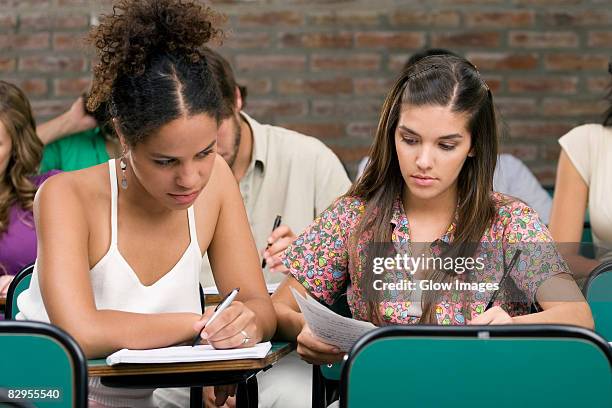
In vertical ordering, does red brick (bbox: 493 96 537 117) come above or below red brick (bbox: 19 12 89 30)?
below

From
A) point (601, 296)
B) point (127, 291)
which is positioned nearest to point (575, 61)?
point (601, 296)

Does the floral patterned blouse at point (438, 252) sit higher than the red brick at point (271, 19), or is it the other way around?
the red brick at point (271, 19)

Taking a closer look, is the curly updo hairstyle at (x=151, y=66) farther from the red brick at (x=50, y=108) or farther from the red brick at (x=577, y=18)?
the red brick at (x=577, y=18)

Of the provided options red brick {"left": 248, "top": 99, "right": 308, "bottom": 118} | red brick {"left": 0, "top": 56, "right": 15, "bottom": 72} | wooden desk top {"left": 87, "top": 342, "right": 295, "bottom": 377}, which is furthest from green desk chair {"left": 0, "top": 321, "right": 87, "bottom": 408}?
red brick {"left": 0, "top": 56, "right": 15, "bottom": 72}

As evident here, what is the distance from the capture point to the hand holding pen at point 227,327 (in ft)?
7.07

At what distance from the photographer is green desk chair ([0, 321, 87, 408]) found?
190 centimetres

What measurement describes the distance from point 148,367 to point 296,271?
0.64 m

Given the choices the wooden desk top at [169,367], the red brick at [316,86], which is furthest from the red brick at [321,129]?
the wooden desk top at [169,367]

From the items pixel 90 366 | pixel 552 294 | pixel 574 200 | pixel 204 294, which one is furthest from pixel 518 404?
pixel 574 200

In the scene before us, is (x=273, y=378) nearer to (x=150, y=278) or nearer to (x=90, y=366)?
(x=150, y=278)

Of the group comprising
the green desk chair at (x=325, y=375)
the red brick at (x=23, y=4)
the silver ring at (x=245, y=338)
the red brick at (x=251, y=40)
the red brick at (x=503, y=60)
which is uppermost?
the red brick at (x=23, y=4)

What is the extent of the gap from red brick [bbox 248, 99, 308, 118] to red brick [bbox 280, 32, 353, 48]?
263 mm

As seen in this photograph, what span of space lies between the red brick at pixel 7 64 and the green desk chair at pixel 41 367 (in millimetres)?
3270

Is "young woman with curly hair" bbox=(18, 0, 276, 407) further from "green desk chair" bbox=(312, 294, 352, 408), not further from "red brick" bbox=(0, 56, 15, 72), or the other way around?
"red brick" bbox=(0, 56, 15, 72)
